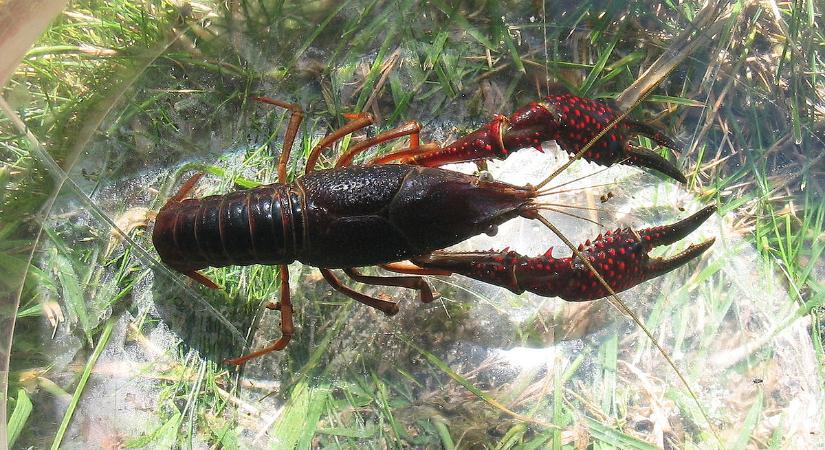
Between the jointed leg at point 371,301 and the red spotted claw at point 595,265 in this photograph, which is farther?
the jointed leg at point 371,301

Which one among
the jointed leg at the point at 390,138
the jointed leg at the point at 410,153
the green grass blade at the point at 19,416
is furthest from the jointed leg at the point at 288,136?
the green grass blade at the point at 19,416

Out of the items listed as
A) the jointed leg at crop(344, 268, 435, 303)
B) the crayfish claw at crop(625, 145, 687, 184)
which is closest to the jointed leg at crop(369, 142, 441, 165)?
the jointed leg at crop(344, 268, 435, 303)

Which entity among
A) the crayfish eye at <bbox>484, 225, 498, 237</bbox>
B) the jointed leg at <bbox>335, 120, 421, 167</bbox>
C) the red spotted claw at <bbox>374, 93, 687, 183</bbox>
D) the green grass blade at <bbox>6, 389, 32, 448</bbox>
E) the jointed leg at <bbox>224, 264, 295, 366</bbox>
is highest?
the jointed leg at <bbox>335, 120, 421, 167</bbox>

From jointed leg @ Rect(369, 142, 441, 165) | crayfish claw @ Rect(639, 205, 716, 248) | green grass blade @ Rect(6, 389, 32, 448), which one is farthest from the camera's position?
jointed leg @ Rect(369, 142, 441, 165)

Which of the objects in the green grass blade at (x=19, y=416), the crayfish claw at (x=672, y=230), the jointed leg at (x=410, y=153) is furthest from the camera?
the jointed leg at (x=410, y=153)

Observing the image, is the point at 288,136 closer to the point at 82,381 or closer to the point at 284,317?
the point at 284,317

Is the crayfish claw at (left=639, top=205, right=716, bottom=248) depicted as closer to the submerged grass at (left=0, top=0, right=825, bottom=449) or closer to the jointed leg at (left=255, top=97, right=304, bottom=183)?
the submerged grass at (left=0, top=0, right=825, bottom=449)

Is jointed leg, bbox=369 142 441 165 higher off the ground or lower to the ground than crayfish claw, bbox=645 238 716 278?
higher

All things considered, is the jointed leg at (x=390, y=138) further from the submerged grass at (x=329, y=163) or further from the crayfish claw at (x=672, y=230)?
the crayfish claw at (x=672, y=230)

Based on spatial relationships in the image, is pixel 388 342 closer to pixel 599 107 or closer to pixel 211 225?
pixel 211 225
